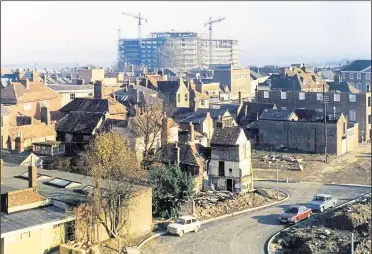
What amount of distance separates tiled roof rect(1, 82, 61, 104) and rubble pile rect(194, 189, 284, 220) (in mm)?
30116

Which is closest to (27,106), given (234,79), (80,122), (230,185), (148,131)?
(80,122)

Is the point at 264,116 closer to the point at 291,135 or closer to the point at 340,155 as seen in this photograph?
the point at 291,135

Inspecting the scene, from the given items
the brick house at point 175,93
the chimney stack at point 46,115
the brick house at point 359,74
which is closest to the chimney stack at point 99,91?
the chimney stack at point 46,115

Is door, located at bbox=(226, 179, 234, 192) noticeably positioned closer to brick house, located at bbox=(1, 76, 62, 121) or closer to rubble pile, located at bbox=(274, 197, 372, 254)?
rubble pile, located at bbox=(274, 197, 372, 254)

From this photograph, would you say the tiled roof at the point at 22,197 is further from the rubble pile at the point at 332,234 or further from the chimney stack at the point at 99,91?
the chimney stack at the point at 99,91

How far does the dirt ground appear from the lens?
45.8m

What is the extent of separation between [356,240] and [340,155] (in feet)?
→ 90.7

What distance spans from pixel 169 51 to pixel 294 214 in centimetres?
14599

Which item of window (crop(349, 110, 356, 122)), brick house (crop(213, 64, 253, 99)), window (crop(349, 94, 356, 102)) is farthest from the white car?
brick house (crop(213, 64, 253, 99))

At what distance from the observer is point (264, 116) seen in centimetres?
5997

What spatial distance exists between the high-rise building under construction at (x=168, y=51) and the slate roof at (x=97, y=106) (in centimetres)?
11943

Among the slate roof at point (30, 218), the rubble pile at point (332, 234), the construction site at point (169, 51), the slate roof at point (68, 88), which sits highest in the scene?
the construction site at point (169, 51)

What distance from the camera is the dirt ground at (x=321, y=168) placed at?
150 ft

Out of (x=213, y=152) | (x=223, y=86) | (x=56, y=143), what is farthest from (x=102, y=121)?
(x=223, y=86)
